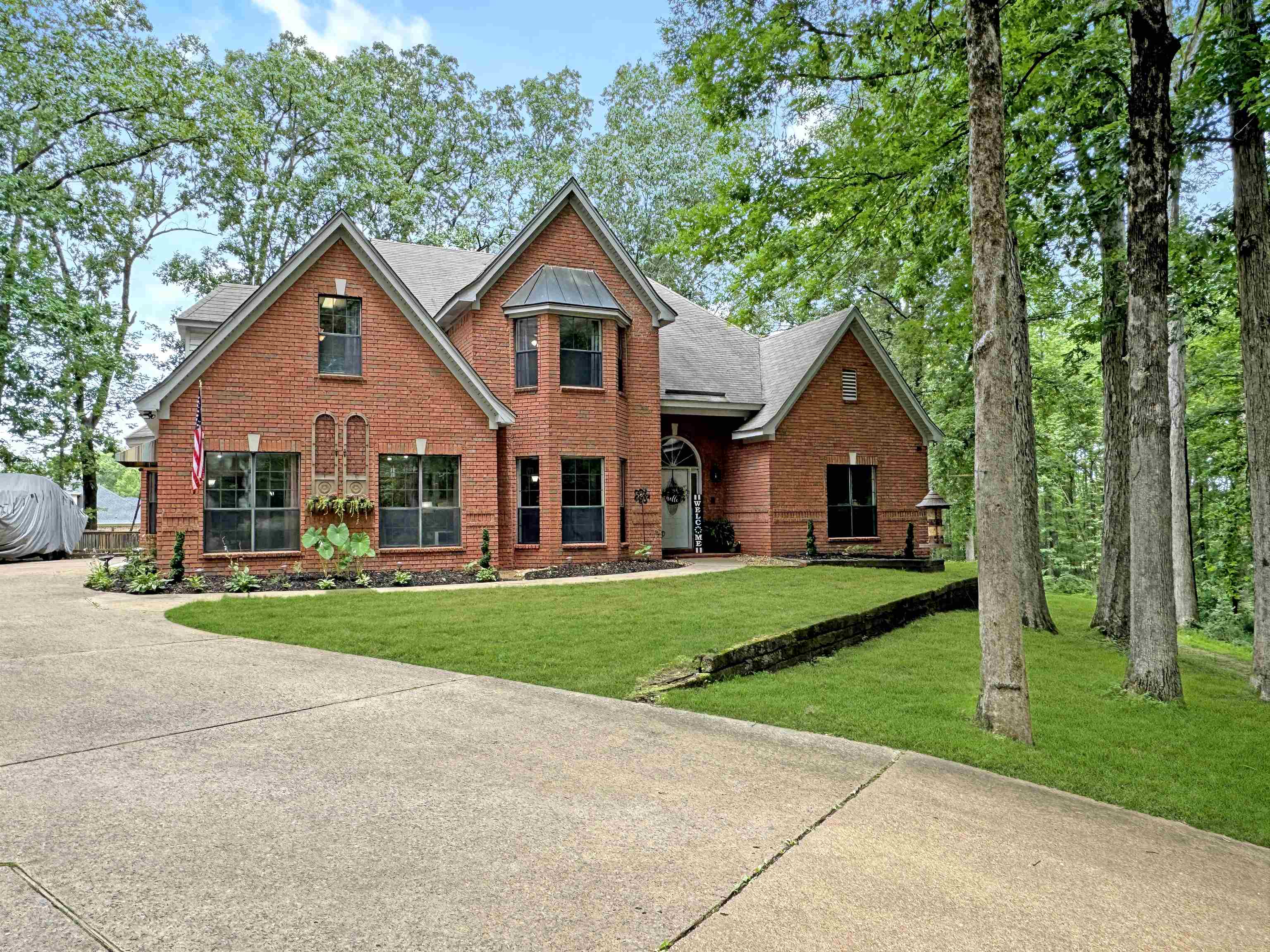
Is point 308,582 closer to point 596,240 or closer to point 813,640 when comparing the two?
point 813,640

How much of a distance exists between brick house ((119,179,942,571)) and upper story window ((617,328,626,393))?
0.20ft

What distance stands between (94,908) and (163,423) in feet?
42.2

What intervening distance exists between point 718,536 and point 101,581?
42.2 feet

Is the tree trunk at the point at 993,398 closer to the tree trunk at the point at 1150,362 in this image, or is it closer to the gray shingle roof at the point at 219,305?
the tree trunk at the point at 1150,362

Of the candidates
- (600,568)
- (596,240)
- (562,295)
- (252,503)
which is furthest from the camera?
(596,240)

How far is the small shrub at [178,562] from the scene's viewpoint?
12.8 metres

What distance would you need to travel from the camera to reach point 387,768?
4090 millimetres

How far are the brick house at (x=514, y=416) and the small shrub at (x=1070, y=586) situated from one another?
42.5 feet

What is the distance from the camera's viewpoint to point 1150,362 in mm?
6977

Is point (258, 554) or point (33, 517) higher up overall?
point (33, 517)

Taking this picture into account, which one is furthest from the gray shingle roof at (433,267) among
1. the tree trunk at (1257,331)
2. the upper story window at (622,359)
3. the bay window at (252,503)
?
the tree trunk at (1257,331)

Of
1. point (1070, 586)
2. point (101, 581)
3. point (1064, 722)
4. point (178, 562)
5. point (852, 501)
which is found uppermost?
point (852, 501)

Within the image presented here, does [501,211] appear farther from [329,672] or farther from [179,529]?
[329,672]

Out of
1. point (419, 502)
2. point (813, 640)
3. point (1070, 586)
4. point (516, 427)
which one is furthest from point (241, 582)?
point (1070, 586)
